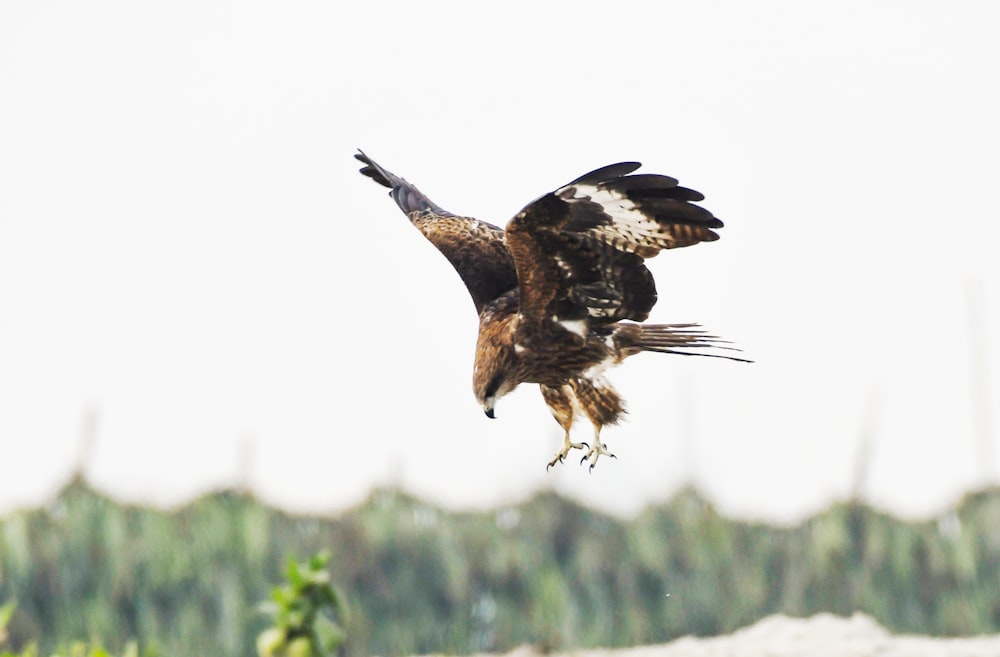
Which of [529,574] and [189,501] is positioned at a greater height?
[189,501]

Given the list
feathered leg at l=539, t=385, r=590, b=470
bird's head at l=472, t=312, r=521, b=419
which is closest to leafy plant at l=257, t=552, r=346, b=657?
feathered leg at l=539, t=385, r=590, b=470

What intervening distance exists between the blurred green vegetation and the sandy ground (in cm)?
52

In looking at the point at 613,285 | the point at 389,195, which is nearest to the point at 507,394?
the point at 613,285

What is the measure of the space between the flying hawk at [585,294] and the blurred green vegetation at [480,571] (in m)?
6.76

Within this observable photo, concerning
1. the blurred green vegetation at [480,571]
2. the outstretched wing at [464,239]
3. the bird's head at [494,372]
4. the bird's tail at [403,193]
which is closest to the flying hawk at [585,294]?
the bird's head at [494,372]

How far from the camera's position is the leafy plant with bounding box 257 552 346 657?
22.2ft

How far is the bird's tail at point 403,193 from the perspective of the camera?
5.53 metres

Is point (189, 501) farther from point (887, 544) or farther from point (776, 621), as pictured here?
point (887, 544)

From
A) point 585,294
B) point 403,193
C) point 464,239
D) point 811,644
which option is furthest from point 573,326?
point 811,644

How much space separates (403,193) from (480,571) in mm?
6073

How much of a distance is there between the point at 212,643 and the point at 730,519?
4702 mm

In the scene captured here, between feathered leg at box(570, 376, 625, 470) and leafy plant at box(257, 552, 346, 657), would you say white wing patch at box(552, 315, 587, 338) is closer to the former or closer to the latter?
feathered leg at box(570, 376, 625, 470)

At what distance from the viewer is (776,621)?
1054cm

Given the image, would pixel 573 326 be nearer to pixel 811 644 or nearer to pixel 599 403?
pixel 599 403
